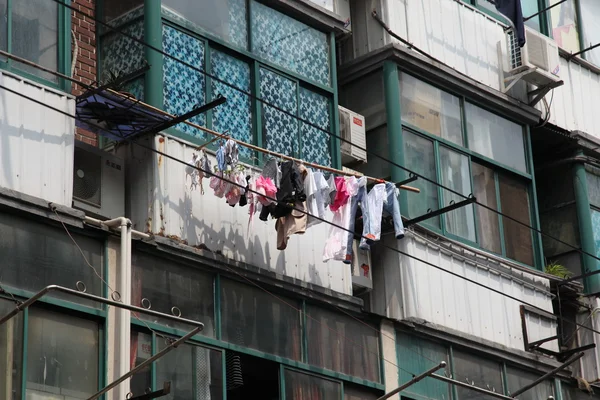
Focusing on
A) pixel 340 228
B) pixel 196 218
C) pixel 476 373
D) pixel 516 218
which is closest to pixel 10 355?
pixel 196 218

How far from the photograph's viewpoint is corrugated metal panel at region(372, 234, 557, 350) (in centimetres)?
2145

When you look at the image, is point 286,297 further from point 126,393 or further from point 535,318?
point 535,318

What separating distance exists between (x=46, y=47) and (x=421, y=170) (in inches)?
278

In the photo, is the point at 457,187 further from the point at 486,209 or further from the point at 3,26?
the point at 3,26

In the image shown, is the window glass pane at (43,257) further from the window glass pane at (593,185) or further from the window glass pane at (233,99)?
the window glass pane at (593,185)

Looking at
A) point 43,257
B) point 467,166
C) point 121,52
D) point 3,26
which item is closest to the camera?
point 43,257

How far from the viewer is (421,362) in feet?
70.1

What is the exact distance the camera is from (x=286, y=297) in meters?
19.6

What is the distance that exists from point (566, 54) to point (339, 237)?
900 cm

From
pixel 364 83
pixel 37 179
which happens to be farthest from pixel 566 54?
pixel 37 179

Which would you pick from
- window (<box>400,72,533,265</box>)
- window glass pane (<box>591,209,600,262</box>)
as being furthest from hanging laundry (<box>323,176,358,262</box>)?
window glass pane (<box>591,209,600,262</box>)

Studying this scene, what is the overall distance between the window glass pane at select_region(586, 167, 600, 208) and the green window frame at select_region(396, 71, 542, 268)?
2066mm

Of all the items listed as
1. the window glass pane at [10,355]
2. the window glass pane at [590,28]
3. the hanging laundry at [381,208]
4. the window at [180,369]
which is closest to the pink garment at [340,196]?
the hanging laundry at [381,208]

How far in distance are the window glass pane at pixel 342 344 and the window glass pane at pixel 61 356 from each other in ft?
12.8
